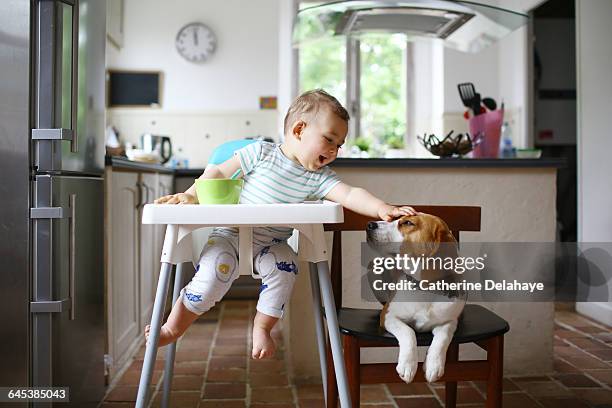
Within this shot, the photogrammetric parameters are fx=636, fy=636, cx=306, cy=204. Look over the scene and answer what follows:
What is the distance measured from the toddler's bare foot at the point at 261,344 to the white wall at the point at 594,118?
3.09 m

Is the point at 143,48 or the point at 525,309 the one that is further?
the point at 143,48

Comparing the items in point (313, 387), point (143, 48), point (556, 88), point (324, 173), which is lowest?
point (313, 387)

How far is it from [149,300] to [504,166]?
6.42ft

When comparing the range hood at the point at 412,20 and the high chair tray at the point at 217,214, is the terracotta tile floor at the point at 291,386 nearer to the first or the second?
the high chair tray at the point at 217,214

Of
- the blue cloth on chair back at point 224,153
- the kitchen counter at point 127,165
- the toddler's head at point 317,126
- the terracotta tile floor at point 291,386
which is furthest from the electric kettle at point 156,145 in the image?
the toddler's head at point 317,126

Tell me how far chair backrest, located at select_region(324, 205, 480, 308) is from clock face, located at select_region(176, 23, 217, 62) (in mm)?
3778

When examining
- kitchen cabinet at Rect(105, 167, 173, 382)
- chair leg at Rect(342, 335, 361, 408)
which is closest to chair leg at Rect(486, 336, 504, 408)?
chair leg at Rect(342, 335, 361, 408)

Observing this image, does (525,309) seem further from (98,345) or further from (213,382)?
Result: (98,345)

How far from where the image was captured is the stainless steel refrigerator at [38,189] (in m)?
1.75

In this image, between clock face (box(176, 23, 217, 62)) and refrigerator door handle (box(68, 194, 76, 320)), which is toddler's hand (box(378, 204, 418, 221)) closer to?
refrigerator door handle (box(68, 194, 76, 320))

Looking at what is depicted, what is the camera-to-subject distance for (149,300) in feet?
11.2

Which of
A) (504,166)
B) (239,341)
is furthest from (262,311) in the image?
(239,341)

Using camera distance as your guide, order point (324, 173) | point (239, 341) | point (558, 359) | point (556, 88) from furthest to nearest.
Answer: point (556, 88) < point (239, 341) < point (558, 359) < point (324, 173)

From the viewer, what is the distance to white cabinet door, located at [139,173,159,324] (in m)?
3.12
